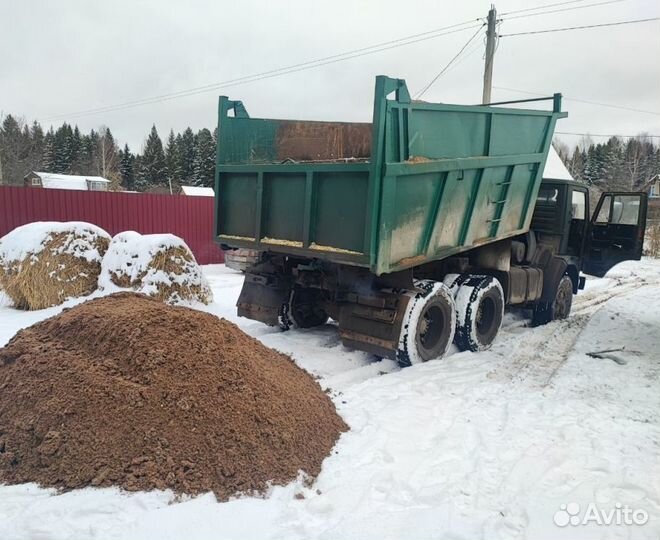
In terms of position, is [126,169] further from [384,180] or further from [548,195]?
[384,180]

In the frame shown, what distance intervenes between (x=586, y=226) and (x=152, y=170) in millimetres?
66920

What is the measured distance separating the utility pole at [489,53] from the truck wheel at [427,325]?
13.3m

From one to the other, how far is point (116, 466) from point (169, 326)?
1.20 meters

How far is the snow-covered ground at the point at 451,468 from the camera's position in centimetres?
260

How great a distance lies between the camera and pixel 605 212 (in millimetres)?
8836

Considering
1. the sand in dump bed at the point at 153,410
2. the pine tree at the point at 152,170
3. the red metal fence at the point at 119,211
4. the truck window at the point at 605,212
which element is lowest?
the sand in dump bed at the point at 153,410

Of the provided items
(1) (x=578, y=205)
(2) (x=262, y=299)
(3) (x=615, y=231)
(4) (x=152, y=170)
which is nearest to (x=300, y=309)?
(2) (x=262, y=299)

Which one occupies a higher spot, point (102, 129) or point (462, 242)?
point (102, 129)

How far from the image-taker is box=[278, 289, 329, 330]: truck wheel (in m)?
6.68

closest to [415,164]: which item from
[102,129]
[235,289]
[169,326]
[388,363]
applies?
[388,363]

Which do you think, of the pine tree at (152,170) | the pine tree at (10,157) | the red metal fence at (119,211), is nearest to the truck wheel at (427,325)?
the red metal fence at (119,211)

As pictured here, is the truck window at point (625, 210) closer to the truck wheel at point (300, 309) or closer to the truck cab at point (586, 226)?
the truck cab at point (586, 226)

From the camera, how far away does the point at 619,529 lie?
268 centimetres

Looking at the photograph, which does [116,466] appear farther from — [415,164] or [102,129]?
[102,129]
